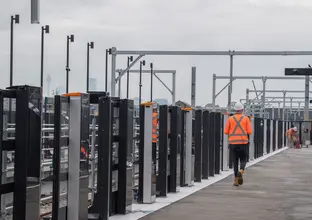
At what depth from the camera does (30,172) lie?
6.85 m

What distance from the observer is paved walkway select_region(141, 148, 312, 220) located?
33.7 feet

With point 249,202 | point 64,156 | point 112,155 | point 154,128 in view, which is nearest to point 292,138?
point 249,202

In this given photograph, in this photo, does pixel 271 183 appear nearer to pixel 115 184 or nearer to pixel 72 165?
pixel 115 184

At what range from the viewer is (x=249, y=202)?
39.6 feet

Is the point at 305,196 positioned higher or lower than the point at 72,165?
lower

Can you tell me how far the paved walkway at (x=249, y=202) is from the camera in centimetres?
1027

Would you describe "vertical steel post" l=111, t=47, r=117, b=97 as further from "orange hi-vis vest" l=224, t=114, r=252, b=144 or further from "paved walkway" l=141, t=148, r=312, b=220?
"orange hi-vis vest" l=224, t=114, r=252, b=144

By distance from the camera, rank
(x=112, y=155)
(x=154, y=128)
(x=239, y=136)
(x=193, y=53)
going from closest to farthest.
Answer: (x=112, y=155), (x=154, y=128), (x=239, y=136), (x=193, y=53)

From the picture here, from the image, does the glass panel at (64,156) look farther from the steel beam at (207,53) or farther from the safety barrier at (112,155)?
the steel beam at (207,53)

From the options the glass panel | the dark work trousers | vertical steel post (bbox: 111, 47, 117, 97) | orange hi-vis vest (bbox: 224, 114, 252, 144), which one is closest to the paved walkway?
the dark work trousers

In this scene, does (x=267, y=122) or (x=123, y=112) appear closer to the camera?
(x=123, y=112)

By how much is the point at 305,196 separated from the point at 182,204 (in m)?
3.13

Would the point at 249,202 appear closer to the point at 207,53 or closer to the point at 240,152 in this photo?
the point at 240,152

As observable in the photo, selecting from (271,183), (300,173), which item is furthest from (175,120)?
(300,173)
